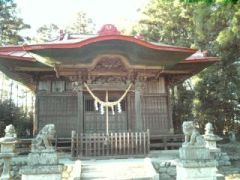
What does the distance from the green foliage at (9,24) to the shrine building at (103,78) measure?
1209 centimetres

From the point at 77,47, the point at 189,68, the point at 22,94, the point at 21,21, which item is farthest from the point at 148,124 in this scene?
the point at 22,94

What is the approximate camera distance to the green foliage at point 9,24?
26172 mm

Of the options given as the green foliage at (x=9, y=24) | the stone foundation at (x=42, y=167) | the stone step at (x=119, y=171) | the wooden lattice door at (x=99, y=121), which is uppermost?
the green foliage at (x=9, y=24)

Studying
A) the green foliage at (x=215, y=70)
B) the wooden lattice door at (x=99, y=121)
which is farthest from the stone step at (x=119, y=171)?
the green foliage at (x=215, y=70)

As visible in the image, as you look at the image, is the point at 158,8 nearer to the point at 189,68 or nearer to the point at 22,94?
the point at 189,68

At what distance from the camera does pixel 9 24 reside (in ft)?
86.5

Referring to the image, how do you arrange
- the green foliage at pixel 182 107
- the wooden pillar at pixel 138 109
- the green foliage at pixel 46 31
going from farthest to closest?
the green foliage at pixel 46 31, the green foliage at pixel 182 107, the wooden pillar at pixel 138 109

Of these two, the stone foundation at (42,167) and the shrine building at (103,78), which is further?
the shrine building at (103,78)

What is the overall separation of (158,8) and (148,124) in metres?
12.3

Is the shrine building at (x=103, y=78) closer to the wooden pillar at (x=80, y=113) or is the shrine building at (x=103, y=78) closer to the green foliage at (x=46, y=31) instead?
the wooden pillar at (x=80, y=113)

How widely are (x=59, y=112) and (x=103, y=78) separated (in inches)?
100

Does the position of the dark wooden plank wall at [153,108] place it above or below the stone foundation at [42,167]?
above

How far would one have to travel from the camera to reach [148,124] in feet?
48.2

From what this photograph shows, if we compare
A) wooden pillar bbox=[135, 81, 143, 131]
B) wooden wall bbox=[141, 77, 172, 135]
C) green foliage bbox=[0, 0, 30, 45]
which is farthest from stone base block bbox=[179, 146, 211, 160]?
green foliage bbox=[0, 0, 30, 45]
